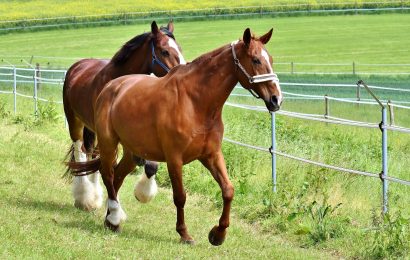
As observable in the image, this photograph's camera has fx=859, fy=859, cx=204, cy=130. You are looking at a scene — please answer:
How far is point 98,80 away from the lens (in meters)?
10.3

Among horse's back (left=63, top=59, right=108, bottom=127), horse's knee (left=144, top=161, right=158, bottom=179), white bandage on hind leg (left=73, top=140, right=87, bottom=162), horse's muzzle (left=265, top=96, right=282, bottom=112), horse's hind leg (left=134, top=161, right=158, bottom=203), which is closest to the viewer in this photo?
horse's muzzle (left=265, top=96, right=282, bottom=112)

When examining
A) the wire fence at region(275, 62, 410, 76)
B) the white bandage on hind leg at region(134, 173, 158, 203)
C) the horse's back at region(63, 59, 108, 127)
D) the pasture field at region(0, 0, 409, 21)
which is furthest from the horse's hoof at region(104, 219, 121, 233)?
the pasture field at region(0, 0, 409, 21)

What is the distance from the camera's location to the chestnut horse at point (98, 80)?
970cm

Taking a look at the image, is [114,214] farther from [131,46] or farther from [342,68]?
[342,68]

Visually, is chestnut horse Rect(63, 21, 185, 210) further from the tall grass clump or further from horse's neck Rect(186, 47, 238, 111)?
the tall grass clump

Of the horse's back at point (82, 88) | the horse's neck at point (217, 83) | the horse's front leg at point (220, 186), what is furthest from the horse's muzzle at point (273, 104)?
the horse's back at point (82, 88)

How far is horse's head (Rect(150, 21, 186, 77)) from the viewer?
965 centimetres

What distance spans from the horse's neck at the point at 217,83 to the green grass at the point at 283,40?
35568 millimetres

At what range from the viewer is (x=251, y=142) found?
13.3 m

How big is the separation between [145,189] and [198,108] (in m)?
2.05

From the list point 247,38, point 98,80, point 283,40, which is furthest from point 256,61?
point 283,40

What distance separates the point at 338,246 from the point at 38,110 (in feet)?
39.1

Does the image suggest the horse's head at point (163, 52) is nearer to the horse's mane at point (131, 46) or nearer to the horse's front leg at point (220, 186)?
the horse's mane at point (131, 46)

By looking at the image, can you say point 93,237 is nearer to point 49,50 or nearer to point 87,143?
point 87,143
